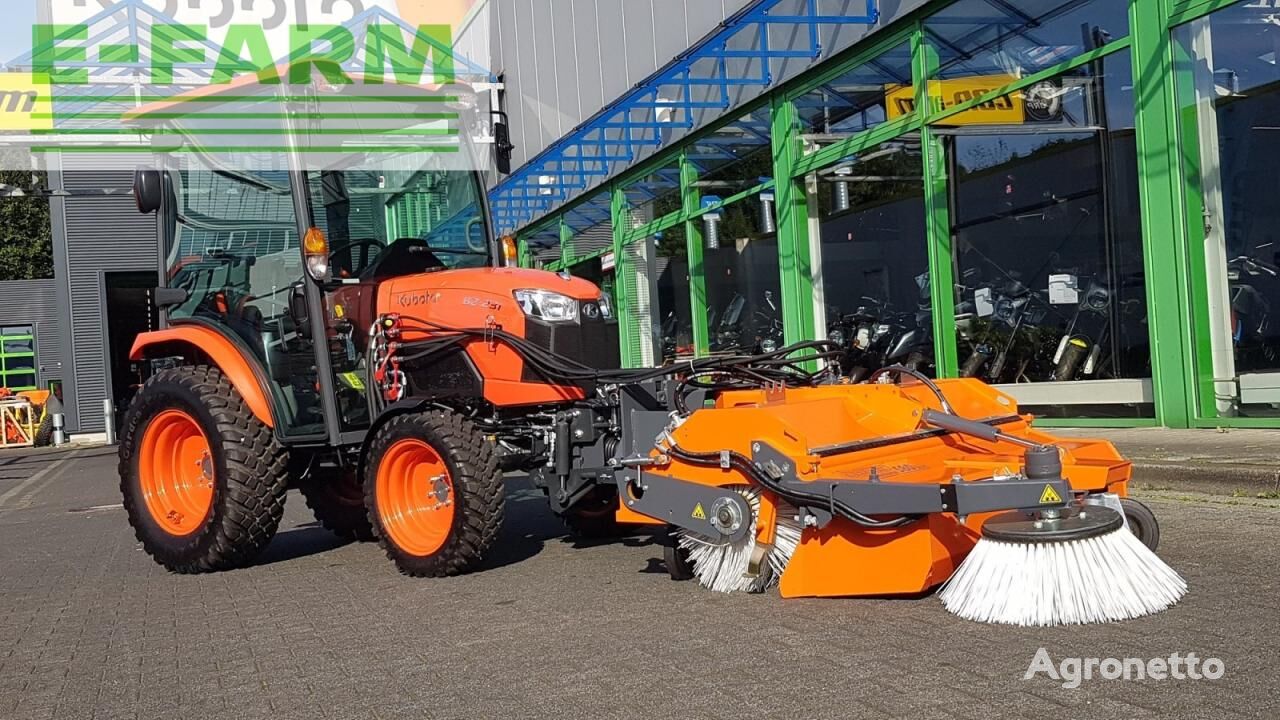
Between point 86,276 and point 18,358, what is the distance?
3.22m

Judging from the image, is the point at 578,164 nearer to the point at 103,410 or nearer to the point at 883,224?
the point at 883,224

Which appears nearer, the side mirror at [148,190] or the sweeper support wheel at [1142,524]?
the sweeper support wheel at [1142,524]

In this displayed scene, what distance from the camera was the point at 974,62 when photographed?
10.6 m

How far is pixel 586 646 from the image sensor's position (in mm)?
4258

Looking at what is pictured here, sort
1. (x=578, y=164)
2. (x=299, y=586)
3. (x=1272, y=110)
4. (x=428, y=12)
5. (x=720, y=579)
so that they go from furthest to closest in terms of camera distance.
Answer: (x=428, y=12) → (x=578, y=164) → (x=1272, y=110) → (x=299, y=586) → (x=720, y=579)

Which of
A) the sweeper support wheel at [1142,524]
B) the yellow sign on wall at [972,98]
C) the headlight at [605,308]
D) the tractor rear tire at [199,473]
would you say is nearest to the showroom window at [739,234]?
the yellow sign on wall at [972,98]

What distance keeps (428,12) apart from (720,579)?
23.1 m

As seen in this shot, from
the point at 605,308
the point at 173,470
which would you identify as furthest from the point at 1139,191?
the point at 173,470

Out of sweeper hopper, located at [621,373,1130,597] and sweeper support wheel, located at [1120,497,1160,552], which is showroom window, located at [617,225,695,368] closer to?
sweeper hopper, located at [621,373,1130,597]

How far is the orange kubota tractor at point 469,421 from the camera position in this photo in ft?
14.8

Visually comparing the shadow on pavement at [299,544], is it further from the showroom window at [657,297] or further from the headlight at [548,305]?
the showroom window at [657,297]

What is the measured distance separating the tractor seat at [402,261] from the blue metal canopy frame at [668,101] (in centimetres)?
326

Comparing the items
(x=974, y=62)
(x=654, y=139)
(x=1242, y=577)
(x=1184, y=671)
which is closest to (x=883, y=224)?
(x=974, y=62)

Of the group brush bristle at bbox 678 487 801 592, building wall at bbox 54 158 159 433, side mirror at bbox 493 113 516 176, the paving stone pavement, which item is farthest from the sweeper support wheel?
building wall at bbox 54 158 159 433
